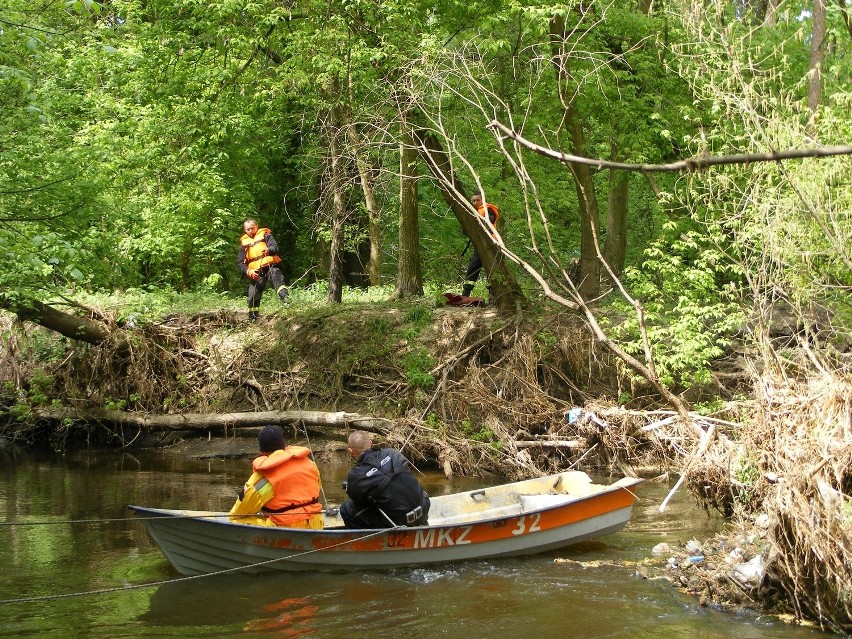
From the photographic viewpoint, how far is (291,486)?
903 centimetres

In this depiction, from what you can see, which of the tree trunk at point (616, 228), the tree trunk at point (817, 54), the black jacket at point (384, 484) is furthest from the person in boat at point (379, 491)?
the tree trunk at point (616, 228)

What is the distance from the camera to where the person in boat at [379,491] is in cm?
892

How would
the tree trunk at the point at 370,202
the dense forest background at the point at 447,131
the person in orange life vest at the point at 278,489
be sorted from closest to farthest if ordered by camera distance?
1. the person in orange life vest at the point at 278,489
2. the dense forest background at the point at 447,131
3. the tree trunk at the point at 370,202

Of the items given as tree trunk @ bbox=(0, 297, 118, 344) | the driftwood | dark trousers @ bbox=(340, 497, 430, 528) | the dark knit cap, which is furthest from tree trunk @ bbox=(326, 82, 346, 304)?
dark trousers @ bbox=(340, 497, 430, 528)

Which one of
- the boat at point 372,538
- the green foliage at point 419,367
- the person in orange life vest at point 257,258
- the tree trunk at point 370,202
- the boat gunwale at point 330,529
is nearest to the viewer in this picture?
the boat gunwale at point 330,529

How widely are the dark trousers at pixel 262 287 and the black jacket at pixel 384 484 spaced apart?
8.54 m

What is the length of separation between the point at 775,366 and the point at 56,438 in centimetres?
1323

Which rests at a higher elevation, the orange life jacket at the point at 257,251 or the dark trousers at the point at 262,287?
the orange life jacket at the point at 257,251

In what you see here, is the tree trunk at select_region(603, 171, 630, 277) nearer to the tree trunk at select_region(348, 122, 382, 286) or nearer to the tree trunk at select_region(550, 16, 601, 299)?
the tree trunk at select_region(550, 16, 601, 299)

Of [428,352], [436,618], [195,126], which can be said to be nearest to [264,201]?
[195,126]

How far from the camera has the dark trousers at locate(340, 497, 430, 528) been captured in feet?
29.8

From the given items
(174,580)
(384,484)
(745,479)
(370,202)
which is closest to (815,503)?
(745,479)

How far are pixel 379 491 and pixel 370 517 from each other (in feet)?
1.13

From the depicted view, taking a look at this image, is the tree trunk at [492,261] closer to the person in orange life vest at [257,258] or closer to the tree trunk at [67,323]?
the person in orange life vest at [257,258]
